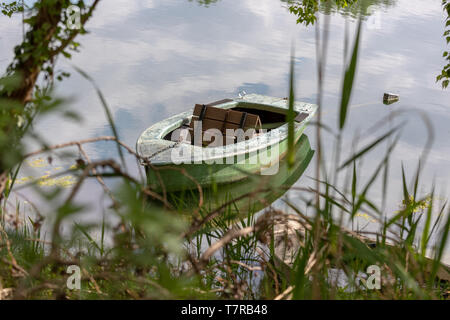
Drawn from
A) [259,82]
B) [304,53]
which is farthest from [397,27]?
[259,82]

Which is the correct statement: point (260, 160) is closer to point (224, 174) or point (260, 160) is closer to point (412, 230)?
point (224, 174)

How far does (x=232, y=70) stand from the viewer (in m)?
15.7

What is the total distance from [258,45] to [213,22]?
4.01 m

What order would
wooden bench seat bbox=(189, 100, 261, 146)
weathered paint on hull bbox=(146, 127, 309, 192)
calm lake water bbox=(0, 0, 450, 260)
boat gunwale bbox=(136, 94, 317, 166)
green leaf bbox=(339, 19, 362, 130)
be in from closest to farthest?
1. green leaf bbox=(339, 19, 362, 130)
2. weathered paint on hull bbox=(146, 127, 309, 192)
3. boat gunwale bbox=(136, 94, 317, 166)
4. wooden bench seat bbox=(189, 100, 261, 146)
5. calm lake water bbox=(0, 0, 450, 260)

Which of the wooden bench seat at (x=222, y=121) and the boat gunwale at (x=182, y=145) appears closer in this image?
the boat gunwale at (x=182, y=145)

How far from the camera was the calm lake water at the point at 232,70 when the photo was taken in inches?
399

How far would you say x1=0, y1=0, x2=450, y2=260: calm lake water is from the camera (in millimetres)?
10140
